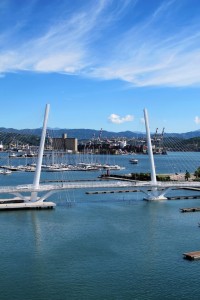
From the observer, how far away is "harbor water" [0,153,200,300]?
1283cm

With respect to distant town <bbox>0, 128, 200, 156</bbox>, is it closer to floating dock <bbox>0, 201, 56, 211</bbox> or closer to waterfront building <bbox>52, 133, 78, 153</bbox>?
waterfront building <bbox>52, 133, 78, 153</bbox>

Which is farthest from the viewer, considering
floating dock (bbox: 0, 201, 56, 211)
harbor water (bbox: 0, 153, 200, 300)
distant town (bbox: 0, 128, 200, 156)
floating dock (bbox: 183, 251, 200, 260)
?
distant town (bbox: 0, 128, 200, 156)

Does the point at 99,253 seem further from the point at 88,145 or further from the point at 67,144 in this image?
the point at 88,145

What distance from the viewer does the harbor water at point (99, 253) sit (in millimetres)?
12828

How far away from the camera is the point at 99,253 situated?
16016 millimetres

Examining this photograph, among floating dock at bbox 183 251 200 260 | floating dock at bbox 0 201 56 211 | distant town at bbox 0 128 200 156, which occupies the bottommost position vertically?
floating dock at bbox 183 251 200 260

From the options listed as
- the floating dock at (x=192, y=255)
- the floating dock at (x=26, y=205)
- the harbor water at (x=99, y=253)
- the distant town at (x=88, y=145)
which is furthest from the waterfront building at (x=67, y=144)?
the floating dock at (x=192, y=255)

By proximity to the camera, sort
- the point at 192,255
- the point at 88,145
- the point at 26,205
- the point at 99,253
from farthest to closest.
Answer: the point at 88,145, the point at 26,205, the point at 99,253, the point at 192,255

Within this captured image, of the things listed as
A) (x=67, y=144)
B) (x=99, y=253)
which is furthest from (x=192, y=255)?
(x=67, y=144)

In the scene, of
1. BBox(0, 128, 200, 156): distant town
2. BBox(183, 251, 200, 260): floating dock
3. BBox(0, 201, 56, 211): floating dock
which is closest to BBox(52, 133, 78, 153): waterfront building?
BBox(0, 128, 200, 156): distant town

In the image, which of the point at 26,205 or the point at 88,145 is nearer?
the point at 26,205

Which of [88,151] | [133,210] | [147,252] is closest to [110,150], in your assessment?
[88,151]

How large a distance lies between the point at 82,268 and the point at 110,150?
111 metres

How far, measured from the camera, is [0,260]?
15344 millimetres
